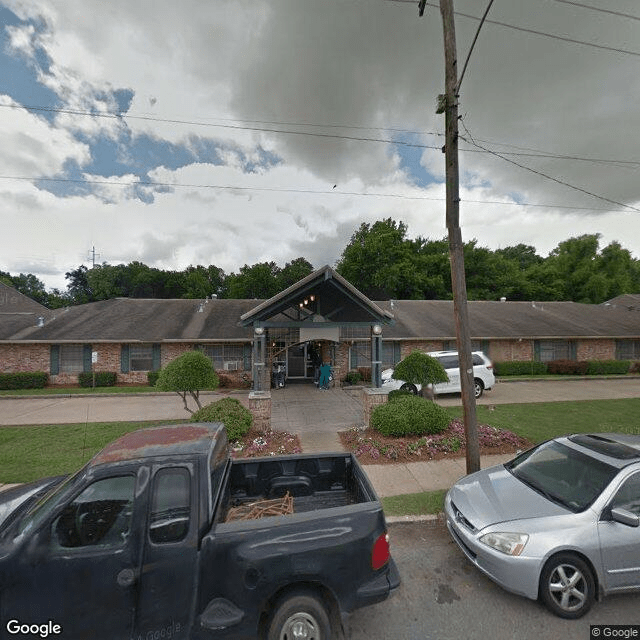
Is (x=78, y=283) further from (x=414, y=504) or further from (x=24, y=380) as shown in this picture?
(x=414, y=504)

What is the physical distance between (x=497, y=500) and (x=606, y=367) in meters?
21.4

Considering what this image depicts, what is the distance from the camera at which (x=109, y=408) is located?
1242 centimetres

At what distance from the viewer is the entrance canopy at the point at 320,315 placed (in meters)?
9.92

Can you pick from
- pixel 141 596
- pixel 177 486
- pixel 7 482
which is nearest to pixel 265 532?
pixel 177 486

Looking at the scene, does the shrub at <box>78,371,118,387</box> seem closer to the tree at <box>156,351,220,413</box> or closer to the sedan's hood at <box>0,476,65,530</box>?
the tree at <box>156,351,220,413</box>

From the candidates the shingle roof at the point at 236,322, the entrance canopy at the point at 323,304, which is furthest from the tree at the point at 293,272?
the entrance canopy at the point at 323,304

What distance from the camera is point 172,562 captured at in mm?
2600

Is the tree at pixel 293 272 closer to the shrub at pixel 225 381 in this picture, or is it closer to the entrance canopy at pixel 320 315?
the shrub at pixel 225 381

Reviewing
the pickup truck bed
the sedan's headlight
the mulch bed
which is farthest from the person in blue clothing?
the sedan's headlight

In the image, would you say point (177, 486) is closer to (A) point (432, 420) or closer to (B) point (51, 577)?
(B) point (51, 577)

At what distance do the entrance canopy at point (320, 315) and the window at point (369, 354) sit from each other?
236 inches

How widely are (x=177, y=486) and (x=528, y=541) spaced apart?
352 cm

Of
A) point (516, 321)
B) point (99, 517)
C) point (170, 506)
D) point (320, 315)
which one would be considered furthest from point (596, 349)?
point (99, 517)

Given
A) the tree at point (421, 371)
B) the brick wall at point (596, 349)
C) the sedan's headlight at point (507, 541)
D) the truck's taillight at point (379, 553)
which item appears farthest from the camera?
the brick wall at point (596, 349)
